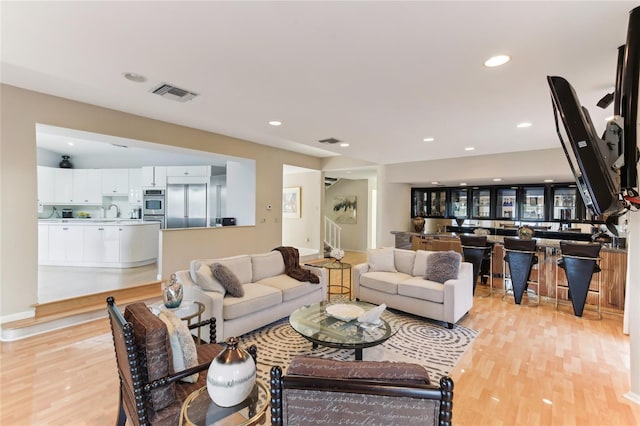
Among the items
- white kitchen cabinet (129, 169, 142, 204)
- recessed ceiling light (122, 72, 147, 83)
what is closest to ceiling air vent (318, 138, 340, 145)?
recessed ceiling light (122, 72, 147, 83)

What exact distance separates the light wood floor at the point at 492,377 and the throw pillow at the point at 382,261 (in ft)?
4.13

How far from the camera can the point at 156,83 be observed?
8.52 feet

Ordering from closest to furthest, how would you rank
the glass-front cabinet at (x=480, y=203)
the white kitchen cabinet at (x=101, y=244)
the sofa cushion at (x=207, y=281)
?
the sofa cushion at (x=207, y=281), the white kitchen cabinet at (x=101, y=244), the glass-front cabinet at (x=480, y=203)

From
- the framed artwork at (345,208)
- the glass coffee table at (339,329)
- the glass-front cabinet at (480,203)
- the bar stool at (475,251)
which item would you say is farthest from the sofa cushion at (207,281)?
the framed artwork at (345,208)

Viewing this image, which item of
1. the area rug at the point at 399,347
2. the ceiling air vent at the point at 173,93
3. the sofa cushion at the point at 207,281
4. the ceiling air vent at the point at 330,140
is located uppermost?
the ceiling air vent at the point at 173,93

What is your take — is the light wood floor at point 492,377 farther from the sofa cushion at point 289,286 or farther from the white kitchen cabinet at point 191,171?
the white kitchen cabinet at point 191,171

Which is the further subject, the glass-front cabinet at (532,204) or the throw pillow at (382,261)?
the glass-front cabinet at (532,204)

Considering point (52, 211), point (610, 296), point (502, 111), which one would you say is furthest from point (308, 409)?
point (52, 211)

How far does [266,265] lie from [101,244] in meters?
3.66

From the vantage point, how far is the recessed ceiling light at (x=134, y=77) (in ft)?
7.98

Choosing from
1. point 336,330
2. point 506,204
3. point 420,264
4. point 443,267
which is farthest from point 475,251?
point 336,330

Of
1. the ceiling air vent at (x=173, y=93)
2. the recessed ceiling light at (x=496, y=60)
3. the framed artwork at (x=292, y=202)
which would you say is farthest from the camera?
the framed artwork at (x=292, y=202)

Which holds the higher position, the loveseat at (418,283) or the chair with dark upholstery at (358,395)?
the chair with dark upholstery at (358,395)

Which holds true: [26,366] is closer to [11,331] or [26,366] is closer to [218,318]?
[11,331]
